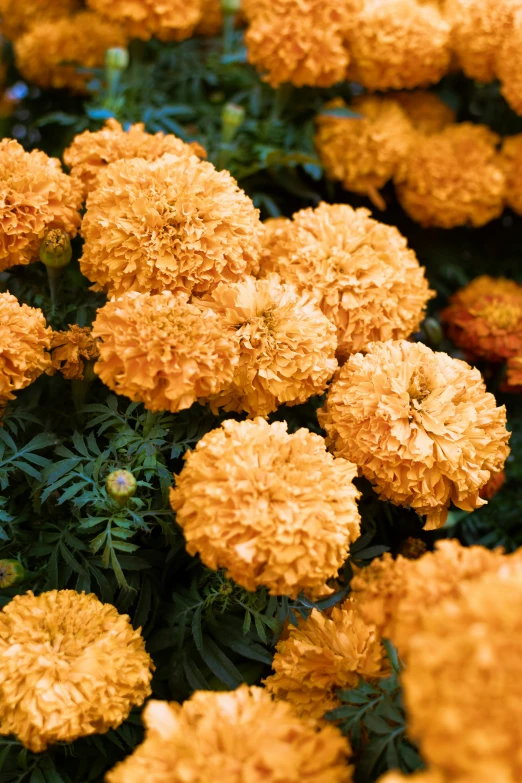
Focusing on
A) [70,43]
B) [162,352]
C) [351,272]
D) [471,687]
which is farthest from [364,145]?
[471,687]

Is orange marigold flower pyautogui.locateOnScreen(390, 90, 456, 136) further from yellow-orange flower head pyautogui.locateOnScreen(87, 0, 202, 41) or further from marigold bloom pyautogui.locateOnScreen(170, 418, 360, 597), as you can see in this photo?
marigold bloom pyautogui.locateOnScreen(170, 418, 360, 597)

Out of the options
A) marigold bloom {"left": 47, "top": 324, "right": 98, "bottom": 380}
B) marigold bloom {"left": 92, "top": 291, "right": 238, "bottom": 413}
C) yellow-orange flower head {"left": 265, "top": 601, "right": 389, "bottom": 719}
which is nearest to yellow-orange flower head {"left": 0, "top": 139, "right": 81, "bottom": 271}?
marigold bloom {"left": 47, "top": 324, "right": 98, "bottom": 380}

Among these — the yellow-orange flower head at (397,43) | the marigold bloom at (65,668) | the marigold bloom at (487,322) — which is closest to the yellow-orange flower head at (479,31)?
the yellow-orange flower head at (397,43)

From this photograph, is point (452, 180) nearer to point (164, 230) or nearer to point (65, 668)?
point (164, 230)

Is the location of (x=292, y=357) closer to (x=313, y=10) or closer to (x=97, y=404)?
(x=97, y=404)

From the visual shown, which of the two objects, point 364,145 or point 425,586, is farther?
point 364,145
